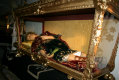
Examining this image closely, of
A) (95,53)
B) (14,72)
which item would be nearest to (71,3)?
(95,53)

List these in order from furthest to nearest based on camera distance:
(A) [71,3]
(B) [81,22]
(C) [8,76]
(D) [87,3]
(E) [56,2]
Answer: (C) [8,76] → (B) [81,22] → (E) [56,2] → (A) [71,3] → (D) [87,3]

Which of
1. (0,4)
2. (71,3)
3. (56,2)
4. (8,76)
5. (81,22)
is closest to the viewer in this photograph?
(71,3)

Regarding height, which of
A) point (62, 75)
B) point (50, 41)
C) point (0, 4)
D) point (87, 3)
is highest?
point (0, 4)

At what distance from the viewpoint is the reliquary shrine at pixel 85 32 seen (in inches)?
32.8

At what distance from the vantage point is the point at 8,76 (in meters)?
2.05

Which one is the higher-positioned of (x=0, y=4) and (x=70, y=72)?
(x=0, y=4)

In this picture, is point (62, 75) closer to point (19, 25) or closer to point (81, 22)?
point (81, 22)

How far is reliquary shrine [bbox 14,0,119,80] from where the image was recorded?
0.83m

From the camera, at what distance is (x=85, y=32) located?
1550 millimetres

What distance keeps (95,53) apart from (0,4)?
13.8ft

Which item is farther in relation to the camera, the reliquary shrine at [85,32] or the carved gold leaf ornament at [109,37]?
the carved gold leaf ornament at [109,37]

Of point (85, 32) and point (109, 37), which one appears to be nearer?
point (109, 37)

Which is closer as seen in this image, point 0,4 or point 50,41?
point 50,41

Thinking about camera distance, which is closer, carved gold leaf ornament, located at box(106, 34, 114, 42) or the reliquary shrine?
the reliquary shrine
